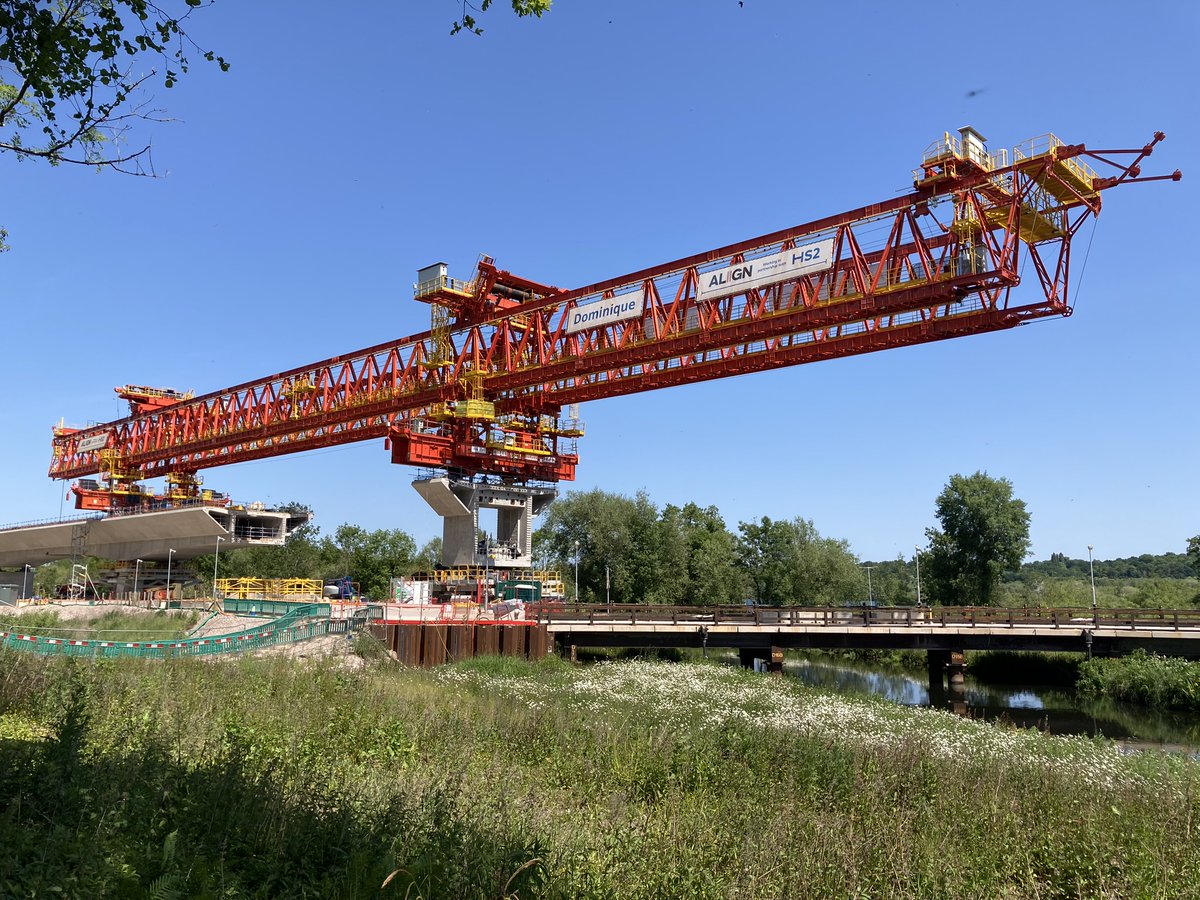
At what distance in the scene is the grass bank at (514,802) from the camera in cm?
663

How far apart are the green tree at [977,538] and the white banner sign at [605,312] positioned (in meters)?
48.3

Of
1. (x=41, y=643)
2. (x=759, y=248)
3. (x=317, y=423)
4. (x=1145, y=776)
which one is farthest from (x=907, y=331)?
(x=317, y=423)

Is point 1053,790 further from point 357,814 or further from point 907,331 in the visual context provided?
point 907,331

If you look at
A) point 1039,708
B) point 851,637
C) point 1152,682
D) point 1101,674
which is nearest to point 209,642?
point 851,637

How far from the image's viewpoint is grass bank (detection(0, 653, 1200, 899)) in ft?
21.7

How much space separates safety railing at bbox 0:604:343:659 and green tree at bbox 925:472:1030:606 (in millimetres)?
55183

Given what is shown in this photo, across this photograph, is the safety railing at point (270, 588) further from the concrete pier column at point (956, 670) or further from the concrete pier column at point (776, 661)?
the concrete pier column at point (956, 670)

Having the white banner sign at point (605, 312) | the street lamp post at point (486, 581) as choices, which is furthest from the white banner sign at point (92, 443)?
the white banner sign at point (605, 312)

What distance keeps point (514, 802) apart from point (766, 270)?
75.3 ft

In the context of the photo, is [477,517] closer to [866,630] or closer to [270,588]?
[270,588]

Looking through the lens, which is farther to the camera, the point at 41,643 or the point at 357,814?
the point at 41,643

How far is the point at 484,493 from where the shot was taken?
41000 millimetres

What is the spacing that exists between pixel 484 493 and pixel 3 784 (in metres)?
33.4

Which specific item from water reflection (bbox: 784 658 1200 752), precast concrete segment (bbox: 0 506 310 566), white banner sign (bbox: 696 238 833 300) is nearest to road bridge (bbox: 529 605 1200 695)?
water reflection (bbox: 784 658 1200 752)
